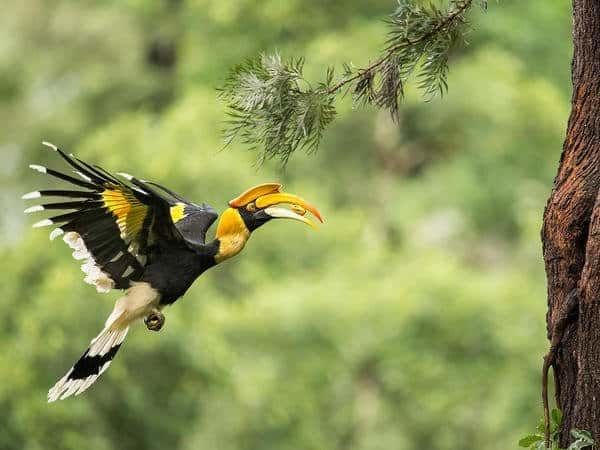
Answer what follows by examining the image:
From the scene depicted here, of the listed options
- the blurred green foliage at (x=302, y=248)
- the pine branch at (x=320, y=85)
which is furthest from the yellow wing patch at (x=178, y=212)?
the blurred green foliage at (x=302, y=248)

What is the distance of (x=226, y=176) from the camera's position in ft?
43.3

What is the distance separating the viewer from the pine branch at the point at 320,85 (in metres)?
3.91

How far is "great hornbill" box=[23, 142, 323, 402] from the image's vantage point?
12.5 feet

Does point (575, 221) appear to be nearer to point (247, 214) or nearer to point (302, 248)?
point (247, 214)

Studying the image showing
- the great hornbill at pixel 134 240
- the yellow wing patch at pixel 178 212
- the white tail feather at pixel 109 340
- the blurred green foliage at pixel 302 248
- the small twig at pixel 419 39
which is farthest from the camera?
the blurred green foliage at pixel 302 248

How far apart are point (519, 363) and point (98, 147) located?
15.3ft

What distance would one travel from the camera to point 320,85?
3.97 metres

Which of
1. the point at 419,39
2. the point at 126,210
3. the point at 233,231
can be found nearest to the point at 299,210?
the point at 233,231

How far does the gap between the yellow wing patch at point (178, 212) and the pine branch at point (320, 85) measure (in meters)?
0.58

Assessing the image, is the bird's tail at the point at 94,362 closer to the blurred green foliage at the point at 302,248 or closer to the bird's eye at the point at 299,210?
the bird's eye at the point at 299,210

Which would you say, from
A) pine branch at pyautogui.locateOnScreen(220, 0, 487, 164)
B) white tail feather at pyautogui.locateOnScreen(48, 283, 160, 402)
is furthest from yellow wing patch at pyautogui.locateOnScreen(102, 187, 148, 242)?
pine branch at pyautogui.locateOnScreen(220, 0, 487, 164)

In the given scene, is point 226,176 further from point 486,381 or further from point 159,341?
point 486,381

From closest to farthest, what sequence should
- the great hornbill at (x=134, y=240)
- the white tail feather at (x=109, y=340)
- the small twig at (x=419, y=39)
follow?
the great hornbill at (x=134, y=240)
the small twig at (x=419, y=39)
the white tail feather at (x=109, y=340)

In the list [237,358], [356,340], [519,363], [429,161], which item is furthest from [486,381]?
[429,161]
